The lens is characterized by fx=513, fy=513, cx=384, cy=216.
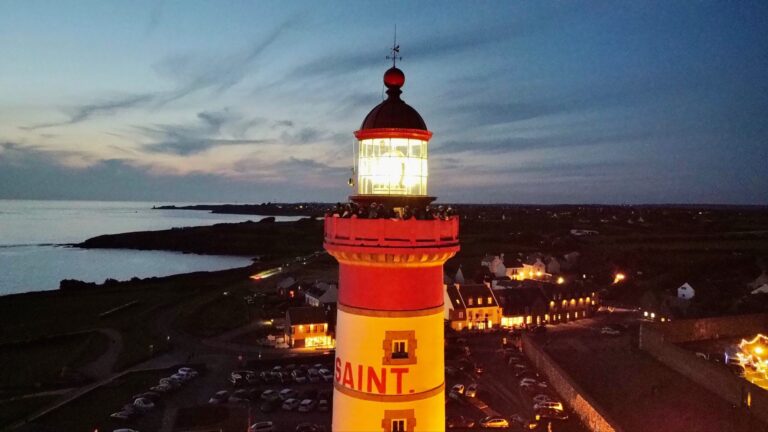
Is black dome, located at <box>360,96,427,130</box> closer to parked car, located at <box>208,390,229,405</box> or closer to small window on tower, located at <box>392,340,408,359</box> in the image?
small window on tower, located at <box>392,340,408,359</box>

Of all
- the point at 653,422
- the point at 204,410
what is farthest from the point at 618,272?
the point at 204,410

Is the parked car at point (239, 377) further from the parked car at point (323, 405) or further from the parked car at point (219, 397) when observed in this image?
the parked car at point (323, 405)

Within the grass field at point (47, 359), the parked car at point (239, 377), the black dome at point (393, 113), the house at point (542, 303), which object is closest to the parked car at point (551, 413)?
the parked car at point (239, 377)

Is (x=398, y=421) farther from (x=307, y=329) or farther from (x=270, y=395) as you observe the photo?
(x=307, y=329)

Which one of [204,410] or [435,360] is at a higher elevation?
[435,360]

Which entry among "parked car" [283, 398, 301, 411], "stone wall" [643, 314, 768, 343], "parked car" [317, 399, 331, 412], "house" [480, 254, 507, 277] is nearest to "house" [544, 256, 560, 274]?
"house" [480, 254, 507, 277]

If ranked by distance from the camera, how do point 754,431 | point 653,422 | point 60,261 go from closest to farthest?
point 754,431 → point 653,422 → point 60,261

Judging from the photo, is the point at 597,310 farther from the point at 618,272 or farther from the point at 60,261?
the point at 60,261

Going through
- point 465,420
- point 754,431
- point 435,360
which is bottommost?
point 465,420
